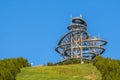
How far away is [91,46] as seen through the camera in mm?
120875

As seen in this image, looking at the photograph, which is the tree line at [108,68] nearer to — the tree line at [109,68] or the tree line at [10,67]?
the tree line at [109,68]

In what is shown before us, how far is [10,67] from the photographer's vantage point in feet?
184

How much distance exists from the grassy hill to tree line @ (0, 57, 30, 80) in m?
0.86

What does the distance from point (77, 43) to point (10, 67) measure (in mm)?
69912

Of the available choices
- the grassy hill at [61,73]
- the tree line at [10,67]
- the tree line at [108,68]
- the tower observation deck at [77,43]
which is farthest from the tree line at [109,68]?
the tower observation deck at [77,43]

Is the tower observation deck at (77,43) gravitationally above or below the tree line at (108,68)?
above

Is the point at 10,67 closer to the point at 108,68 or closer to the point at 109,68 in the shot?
the point at 108,68

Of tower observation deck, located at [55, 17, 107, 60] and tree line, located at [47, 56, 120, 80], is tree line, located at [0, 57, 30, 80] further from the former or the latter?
tower observation deck, located at [55, 17, 107, 60]

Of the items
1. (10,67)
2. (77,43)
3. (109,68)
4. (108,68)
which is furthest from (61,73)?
(77,43)

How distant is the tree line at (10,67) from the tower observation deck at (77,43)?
56261mm

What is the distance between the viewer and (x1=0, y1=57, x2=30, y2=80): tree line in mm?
52450

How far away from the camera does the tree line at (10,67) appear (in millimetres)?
52450

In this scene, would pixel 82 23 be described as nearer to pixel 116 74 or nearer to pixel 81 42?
pixel 81 42

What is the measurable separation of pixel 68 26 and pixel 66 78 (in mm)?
71285
